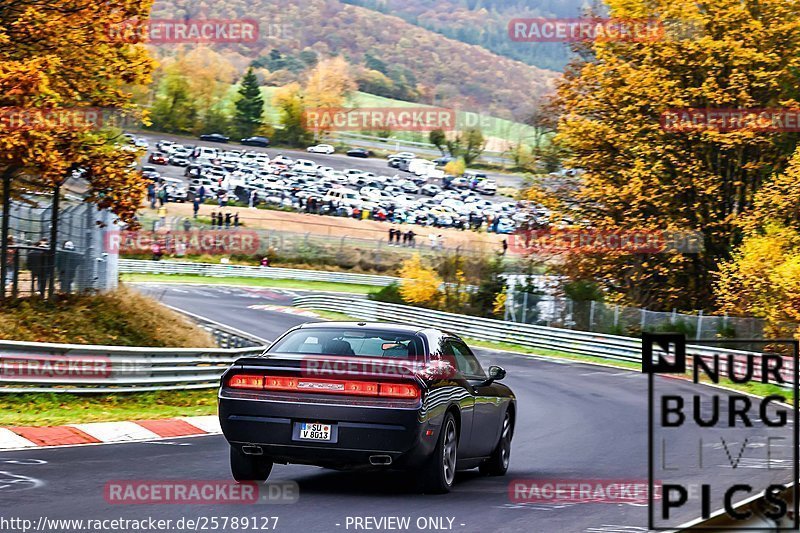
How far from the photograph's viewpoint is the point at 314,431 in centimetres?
993

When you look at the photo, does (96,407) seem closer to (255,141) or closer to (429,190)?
(429,190)

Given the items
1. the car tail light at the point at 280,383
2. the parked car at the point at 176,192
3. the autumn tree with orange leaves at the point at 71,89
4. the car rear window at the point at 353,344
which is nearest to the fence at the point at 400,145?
the parked car at the point at 176,192

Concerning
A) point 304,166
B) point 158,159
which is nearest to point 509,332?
point 158,159

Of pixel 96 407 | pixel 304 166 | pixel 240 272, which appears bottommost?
pixel 96 407

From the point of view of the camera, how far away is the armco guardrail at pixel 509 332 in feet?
124

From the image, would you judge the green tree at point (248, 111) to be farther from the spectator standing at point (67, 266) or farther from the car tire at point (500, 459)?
the car tire at point (500, 459)

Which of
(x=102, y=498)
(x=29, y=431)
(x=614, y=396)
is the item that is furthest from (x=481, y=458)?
(x=614, y=396)

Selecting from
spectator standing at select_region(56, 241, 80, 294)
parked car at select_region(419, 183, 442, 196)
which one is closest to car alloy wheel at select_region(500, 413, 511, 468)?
spectator standing at select_region(56, 241, 80, 294)

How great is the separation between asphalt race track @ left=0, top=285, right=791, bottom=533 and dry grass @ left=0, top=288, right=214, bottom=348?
7018 mm

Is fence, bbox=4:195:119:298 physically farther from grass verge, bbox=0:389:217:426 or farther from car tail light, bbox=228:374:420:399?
car tail light, bbox=228:374:420:399

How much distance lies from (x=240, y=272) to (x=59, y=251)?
167 ft

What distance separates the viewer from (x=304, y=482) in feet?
35.4

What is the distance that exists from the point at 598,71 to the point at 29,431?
32.2 m

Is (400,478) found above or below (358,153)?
below
